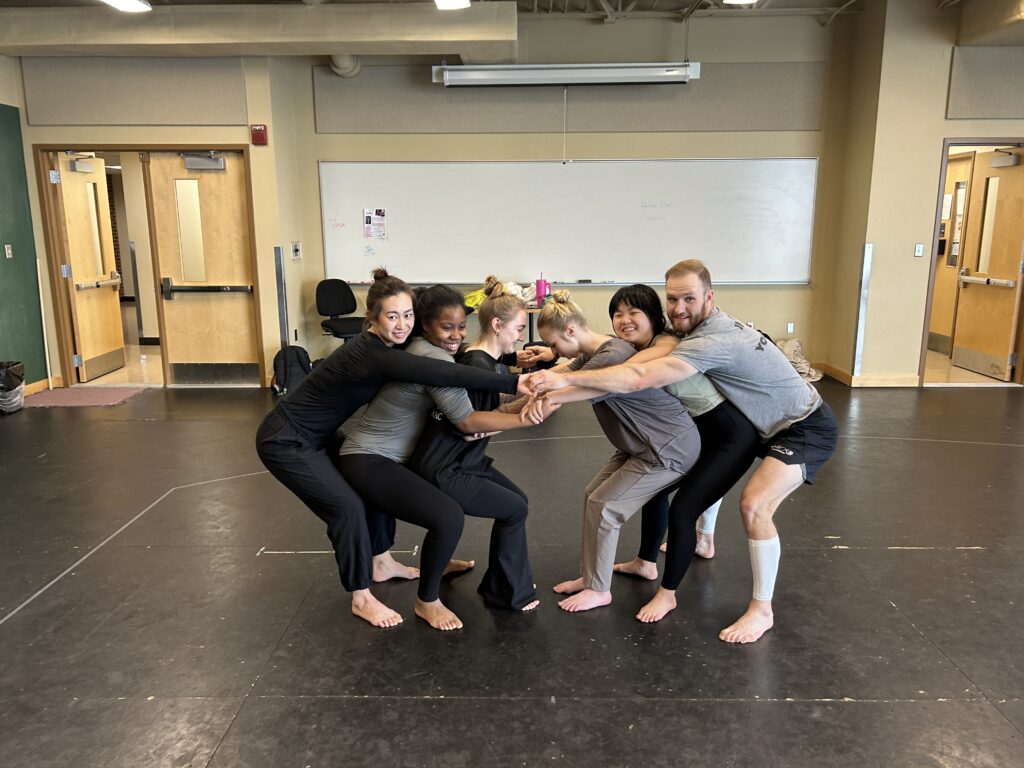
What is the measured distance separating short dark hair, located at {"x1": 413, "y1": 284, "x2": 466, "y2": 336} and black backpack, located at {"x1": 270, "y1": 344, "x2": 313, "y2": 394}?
4550 mm

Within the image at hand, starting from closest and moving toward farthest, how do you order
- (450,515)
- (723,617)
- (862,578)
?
(450,515), (723,617), (862,578)

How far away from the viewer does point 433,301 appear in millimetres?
2785

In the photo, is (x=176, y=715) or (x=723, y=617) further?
(x=723, y=617)

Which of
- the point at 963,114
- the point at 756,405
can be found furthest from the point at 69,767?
the point at 963,114

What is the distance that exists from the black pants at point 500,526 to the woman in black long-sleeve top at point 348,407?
39 cm

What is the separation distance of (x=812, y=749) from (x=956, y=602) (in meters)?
1.30

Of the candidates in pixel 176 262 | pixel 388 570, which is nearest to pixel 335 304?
pixel 176 262

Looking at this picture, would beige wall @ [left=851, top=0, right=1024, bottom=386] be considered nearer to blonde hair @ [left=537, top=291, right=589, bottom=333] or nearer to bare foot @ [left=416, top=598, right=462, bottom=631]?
blonde hair @ [left=537, top=291, right=589, bottom=333]

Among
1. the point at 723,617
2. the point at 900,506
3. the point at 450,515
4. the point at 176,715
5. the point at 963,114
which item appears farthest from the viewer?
the point at 963,114

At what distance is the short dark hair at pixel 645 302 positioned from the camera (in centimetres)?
293

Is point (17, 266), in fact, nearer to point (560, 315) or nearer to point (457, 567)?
point (457, 567)

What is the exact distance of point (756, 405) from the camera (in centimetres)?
282

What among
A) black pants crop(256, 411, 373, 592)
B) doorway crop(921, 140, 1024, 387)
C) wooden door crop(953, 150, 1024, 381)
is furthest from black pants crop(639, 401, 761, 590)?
wooden door crop(953, 150, 1024, 381)

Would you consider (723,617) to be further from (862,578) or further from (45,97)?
(45,97)
